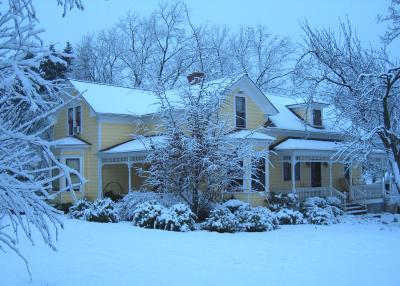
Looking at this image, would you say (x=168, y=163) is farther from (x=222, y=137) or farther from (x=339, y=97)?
(x=339, y=97)

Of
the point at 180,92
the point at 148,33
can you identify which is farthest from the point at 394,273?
the point at 148,33

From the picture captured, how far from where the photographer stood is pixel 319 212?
17.9 metres

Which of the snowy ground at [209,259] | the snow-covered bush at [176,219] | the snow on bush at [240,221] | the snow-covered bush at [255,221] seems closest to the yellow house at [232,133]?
the snow-covered bush at [255,221]

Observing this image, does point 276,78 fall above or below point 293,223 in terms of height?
above

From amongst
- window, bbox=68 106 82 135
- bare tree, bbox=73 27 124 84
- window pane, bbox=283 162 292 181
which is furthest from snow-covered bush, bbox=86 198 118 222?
bare tree, bbox=73 27 124 84

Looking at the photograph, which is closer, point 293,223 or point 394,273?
point 394,273

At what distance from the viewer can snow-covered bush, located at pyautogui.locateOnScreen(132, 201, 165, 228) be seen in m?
15.7

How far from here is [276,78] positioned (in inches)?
1841

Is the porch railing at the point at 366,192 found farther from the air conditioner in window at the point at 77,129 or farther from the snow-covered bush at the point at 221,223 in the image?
the air conditioner in window at the point at 77,129

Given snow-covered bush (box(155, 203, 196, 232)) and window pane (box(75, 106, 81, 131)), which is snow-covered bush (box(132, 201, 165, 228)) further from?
window pane (box(75, 106, 81, 131))

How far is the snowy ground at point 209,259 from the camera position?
8352 millimetres

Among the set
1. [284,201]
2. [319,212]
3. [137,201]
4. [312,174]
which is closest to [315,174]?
[312,174]

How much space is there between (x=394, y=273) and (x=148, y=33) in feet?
150

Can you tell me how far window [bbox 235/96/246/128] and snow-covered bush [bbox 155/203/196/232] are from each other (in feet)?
25.9
